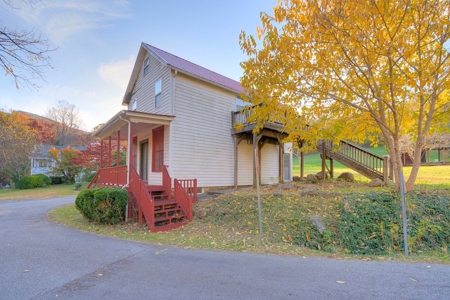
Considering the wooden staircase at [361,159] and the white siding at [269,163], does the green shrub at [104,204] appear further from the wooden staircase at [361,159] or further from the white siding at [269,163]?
the wooden staircase at [361,159]

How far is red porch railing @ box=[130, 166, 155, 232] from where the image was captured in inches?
265

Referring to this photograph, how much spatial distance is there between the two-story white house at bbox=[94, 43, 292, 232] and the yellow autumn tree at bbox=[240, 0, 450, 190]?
104 inches

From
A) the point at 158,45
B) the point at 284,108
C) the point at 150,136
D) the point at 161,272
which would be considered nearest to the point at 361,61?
the point at 284,108

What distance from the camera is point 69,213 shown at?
9.51 meters

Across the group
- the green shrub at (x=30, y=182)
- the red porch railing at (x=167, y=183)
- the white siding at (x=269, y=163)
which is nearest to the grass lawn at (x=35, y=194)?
the green shrub at (x=30, y=182)

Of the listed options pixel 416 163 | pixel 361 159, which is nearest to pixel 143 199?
pixel 416 163

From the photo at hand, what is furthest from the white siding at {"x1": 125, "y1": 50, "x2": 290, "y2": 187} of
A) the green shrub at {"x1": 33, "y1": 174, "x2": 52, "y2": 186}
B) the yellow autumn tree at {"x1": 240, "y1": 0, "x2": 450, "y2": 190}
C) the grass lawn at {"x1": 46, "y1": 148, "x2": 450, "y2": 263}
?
the green shrub at {"x1": 33, "y1": 174, "x2": 52, "y2": 186}

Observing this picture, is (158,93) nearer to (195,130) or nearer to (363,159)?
(195,130)

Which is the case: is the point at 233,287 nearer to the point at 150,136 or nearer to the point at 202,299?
the point at 202,299

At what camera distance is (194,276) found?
3.69 m

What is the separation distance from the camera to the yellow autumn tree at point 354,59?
5.93 m

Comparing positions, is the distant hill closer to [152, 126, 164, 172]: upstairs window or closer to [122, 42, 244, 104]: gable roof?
Answer: [122, 42, 244, 104]: gable roof

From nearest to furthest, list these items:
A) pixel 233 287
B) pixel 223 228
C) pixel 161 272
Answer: pixel 233 287, pixel 161 272, pixel 223 228

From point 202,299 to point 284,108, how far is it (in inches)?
250
